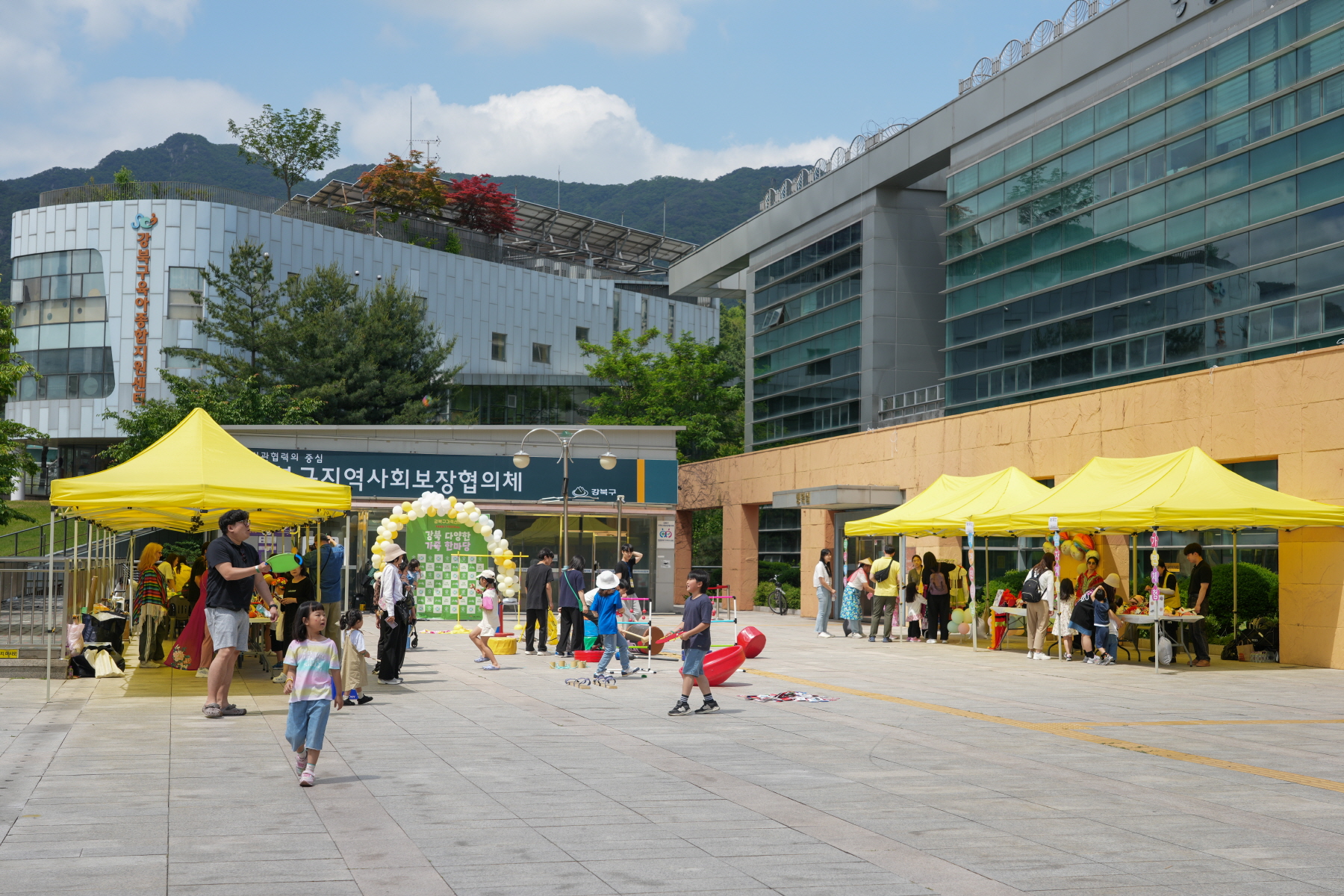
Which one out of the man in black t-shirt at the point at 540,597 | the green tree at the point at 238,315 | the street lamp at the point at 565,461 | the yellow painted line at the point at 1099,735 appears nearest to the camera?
the yellow painted line at the point at 1099,735

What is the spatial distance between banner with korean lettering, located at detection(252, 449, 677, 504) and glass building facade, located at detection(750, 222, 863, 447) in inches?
322

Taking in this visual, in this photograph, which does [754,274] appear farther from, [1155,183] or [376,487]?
[1155,183]

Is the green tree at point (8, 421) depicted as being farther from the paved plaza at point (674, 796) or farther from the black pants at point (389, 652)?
the black pants at point (389, 652)

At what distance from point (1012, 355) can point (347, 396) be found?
29.2 m

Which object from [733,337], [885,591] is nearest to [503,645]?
[885,591]

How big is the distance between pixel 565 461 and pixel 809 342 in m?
17.4

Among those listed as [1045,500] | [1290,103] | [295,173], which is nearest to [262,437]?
[1045,500]

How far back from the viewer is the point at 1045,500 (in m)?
21.6

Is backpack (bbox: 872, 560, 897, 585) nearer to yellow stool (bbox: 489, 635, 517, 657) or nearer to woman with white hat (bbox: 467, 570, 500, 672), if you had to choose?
yellow stool (bbox: 489, 635, 517, 657)

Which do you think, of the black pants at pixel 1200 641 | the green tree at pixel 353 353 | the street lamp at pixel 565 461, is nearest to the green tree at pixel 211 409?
the green tree at pixel 353 353

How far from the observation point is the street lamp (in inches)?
1046

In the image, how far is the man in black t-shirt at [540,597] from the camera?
20547 millimetres

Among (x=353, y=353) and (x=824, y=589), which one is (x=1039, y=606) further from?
(x=353, y=353)

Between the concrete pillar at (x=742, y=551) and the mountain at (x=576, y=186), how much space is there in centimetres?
9854
